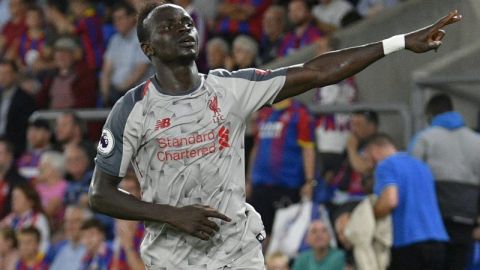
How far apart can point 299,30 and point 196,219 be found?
670cm

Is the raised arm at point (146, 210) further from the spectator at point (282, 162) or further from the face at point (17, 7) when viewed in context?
the face at point (17, 7)

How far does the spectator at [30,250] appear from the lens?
1080 cm

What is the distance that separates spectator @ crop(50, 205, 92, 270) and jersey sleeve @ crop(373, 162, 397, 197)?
290cm

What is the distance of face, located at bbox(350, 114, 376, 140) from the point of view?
32.0 ft

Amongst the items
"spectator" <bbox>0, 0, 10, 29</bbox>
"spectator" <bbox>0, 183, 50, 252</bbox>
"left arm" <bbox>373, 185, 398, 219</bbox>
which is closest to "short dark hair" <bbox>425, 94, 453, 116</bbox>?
"left arm" <bbox>373, 185, 398, 219</bbox>

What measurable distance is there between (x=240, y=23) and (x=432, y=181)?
390cm

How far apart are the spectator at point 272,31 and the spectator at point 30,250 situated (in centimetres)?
277

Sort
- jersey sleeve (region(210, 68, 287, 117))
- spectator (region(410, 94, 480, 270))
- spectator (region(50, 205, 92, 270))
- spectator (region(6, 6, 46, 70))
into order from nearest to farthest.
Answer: jersey sleeve (region(210, 68, 287, 117)) → spectator (region(410, 94, 480, 270)) → spectator (region(50, 205, 92, 270)) → spectator (region(6, 6, 46, 70))

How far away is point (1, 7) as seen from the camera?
15.2 meters

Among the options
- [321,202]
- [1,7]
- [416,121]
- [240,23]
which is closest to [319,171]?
[321,202]

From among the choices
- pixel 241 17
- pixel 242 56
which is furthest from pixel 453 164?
pixel 241 17

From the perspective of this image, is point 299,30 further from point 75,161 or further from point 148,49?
point 148,49

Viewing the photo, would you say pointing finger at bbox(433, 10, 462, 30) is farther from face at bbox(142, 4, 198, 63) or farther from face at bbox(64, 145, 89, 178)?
face at bbox(64, 145, 89, 178)

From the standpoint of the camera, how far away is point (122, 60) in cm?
1235
